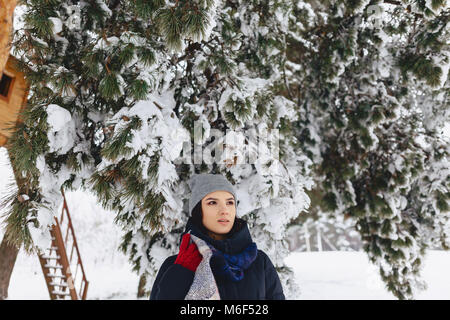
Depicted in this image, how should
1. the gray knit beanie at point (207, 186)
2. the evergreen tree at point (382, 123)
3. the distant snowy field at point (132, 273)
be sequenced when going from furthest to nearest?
the distant snowy field at point (132, 273) < the evergreen tree at point (382, 123) < the gray knit beanie at point (207, 186)

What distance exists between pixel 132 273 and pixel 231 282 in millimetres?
16351

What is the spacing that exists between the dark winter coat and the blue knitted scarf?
3 cm

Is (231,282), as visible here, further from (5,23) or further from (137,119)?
(5,23)

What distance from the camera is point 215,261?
1.42 metres

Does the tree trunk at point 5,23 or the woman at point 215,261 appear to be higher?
the tree trunk at point 5,23

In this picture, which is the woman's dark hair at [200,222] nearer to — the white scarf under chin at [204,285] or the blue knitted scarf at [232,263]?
the blue knitted scarf at [232,263]

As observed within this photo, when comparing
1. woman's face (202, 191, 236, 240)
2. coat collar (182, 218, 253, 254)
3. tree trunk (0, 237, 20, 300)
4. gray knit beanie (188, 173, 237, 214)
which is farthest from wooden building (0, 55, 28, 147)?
coat collar (182, 218, 253, 254)

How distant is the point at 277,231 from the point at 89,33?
270cm

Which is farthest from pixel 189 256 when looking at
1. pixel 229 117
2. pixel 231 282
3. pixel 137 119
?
pixel 229 117

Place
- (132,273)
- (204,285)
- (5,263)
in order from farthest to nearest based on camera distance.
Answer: (132,273) < (5,263) < (204,285)

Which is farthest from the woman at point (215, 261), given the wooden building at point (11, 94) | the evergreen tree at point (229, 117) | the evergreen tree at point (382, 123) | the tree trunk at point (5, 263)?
the tree trunk at point (5, 263)

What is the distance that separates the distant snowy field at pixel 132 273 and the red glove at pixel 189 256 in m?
5.75

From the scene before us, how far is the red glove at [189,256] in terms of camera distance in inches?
56.7

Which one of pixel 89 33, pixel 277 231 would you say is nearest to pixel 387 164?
pixel 277 231
